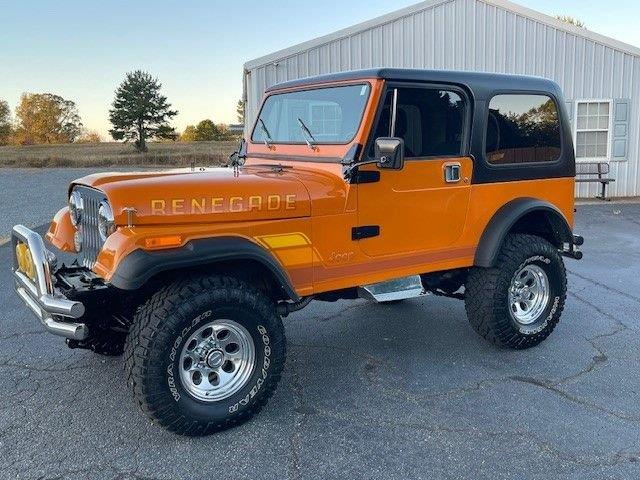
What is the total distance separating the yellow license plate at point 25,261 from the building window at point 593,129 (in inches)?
523

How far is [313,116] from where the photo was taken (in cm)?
406

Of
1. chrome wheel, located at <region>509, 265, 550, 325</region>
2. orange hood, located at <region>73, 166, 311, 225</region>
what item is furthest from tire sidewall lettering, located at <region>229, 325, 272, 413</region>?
chrome wheel, located at <region>509, 265, 550, 325</region>

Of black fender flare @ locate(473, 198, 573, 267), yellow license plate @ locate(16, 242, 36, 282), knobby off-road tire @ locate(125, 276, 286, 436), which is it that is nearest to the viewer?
knobby off-road tire @ locate(125, 276, 286, 436)

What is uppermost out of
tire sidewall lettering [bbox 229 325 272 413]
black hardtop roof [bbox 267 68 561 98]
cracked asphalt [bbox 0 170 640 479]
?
black hardtop roof [bbox 267 68 561 98]

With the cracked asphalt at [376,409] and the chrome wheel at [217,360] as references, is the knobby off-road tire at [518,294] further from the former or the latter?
the chrome wheel at [217,360]

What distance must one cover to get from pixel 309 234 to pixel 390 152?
2.30 feet

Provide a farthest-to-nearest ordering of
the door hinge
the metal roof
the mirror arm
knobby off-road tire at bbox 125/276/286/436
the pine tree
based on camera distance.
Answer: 1. the pine tree
2. the metal roof
3. the door hinge
4. the mirror arm
5. knobby off-road tire at bbox 125/276/286/436

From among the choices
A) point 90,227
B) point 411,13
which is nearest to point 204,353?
point 90,227

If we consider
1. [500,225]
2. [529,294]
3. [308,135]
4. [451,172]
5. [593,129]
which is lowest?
[529,294]

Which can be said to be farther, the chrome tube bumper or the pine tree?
the pine tree

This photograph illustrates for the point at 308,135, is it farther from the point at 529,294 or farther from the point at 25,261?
the point at 529,294

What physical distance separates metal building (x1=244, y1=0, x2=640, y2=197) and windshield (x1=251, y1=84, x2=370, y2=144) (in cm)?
824

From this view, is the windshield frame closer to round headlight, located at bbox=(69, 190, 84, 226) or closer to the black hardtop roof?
the black hardtop roof

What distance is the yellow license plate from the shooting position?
131 inches
